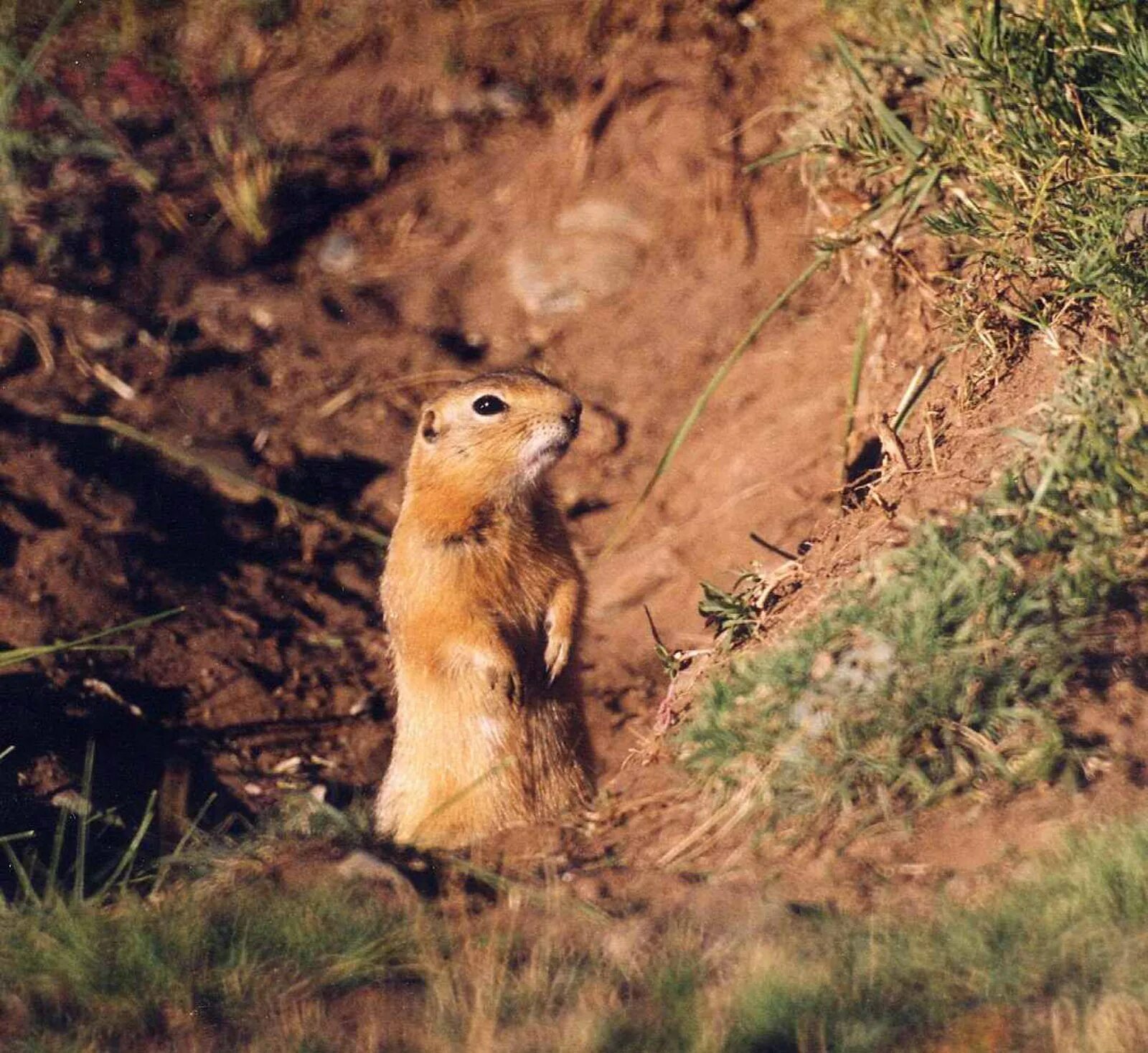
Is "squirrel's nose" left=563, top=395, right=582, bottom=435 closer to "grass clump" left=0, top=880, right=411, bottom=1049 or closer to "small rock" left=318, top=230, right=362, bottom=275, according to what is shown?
"grass clump" left=0, top=880, right=411, bottom=1049

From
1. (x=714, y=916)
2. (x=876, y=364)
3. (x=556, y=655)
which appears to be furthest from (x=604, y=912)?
(x=876, y=364)

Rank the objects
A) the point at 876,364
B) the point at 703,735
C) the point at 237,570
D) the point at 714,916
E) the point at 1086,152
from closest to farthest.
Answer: the point at 714,916, the point at 703,735, the point at 1086,152, the point at 876,364, the point at 237,570

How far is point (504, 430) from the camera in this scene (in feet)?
15.5

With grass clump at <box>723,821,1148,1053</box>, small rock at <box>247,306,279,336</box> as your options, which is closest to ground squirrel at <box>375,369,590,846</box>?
grass clump at <box>723,821,1148,1053</box>

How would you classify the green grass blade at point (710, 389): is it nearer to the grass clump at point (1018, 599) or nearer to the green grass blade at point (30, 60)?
the grass clump at point (1018, 599)

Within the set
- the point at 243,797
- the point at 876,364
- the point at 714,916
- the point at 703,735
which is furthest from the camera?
the point at 243,797

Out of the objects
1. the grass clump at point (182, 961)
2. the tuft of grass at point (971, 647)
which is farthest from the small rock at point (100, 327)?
the tuft of grass at point (971, 647)

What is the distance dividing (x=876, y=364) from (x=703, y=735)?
1987 millimetres

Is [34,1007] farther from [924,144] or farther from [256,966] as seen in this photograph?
[924,144]

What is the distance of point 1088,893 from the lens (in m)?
2.82

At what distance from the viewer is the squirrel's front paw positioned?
15.8ft

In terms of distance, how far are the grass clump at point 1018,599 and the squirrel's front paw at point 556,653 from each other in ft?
3.11

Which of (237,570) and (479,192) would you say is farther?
(479,192)

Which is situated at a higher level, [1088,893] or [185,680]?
[1088,893]
